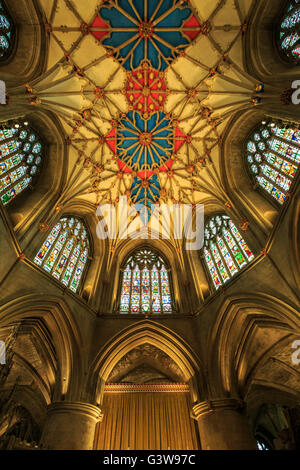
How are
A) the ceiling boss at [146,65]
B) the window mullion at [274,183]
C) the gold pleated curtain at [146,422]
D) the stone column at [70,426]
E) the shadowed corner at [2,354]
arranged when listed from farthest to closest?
the ceiling boss at [146,65], the window mullion at [274,183], the gold pleated curtain at [146,422], the shadowed corner at [2,354], the stone column at [70,426]

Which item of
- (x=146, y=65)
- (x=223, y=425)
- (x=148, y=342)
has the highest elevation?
(x=146, y=65)

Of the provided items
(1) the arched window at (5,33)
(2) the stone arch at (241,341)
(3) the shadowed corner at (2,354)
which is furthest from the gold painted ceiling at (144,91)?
(3) the shadowed corner at (2,354)

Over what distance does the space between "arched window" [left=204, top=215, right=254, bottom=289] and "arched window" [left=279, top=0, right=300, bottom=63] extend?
Result: 6.71 meters

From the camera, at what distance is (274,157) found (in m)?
9.83

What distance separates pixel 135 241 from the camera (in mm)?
15039

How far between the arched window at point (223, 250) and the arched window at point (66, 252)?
624 centimetres

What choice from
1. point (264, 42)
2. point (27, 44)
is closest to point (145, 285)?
point (27, 44)

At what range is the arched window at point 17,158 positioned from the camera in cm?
911

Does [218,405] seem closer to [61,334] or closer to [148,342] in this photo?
[148,342]

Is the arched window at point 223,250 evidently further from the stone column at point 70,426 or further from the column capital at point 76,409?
the stone column at point 70,426

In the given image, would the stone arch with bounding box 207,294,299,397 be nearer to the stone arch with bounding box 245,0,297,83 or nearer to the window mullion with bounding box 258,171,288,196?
the window mullion with bounding box 258,171,288,196

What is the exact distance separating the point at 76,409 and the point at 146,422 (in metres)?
Answer: 2.73

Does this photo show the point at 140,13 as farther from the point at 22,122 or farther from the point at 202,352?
the point at 202,352
